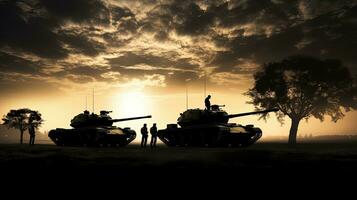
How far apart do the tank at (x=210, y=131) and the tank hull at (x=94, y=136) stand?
3.77 meters

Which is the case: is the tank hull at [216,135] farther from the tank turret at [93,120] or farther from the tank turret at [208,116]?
the tank turret at [93,120]

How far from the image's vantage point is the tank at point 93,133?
1229 inches

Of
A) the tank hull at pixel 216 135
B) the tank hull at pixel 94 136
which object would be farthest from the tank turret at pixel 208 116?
the tank hull at pixel 94 136

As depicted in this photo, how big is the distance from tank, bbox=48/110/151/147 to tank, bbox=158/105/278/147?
389 centimetres

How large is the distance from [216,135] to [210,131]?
3.01 feet

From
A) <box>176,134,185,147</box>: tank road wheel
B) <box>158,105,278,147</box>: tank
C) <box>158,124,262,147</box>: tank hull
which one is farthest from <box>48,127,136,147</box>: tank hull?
<box>176,134,185,147</box>: tank road wheel

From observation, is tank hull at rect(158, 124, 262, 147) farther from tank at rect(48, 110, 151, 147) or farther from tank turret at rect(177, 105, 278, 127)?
tank at rect(48, 110, 151, 147)

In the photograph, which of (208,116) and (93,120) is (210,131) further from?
(93,120)

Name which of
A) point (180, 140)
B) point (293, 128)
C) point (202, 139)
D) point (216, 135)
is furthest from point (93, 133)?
point (293, 128)

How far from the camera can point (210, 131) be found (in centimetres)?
2658

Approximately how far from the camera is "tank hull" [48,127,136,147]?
31016 millimetres

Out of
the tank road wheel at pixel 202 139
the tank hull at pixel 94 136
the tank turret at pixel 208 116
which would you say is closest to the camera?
the tank road wheel at pixel 202 139

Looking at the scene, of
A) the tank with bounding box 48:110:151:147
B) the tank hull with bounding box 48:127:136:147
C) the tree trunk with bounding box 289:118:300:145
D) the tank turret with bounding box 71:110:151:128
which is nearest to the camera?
the tank hull with bounding box 48:127:136:147

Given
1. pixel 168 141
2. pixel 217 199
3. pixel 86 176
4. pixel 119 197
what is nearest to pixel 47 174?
pixel 86 176
